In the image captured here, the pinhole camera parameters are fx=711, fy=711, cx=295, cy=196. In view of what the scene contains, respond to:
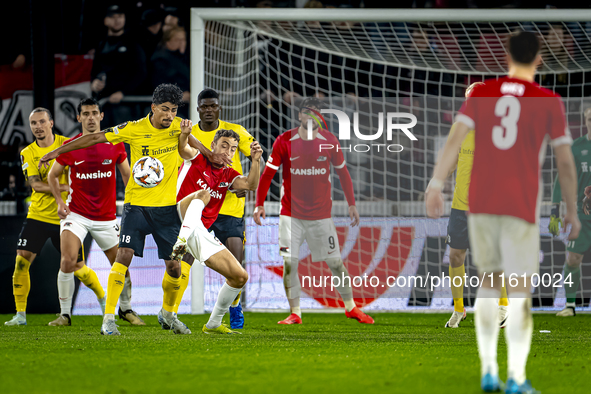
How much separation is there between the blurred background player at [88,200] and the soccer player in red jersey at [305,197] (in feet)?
4.60

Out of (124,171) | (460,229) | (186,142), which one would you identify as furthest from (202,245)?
(460,229)

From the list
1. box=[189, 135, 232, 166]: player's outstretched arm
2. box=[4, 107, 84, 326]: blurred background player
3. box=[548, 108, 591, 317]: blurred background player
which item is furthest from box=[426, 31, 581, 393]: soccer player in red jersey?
box=[548, 108, 591, 317]: blurred background player

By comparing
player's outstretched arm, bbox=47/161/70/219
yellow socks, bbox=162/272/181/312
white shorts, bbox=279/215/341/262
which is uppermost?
player's outstretched arm, bbox=47/161/70/219

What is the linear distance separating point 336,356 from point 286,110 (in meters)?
5.13

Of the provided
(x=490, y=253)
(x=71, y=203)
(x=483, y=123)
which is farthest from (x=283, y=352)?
(x=71, y=203)

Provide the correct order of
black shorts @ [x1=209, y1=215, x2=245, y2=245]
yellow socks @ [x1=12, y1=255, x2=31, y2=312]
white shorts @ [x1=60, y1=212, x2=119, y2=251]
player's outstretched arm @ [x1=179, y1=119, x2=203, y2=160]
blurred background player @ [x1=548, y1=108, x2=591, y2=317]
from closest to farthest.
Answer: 1. player's outstretched arm @ [x1=179, y1=119, x2=203, y2=160]
2. black shorts @ [x1=209, y1=215, x2=245, y2=245]
3. white shorts @ [x1=60, y1=212, x2=119, y2=251]
4. yellow socks @ [x1=12, y1=255, x2=31, y2=312]
5. blurred background player @ [x1=548, y1=108, x2=591, y2=317]

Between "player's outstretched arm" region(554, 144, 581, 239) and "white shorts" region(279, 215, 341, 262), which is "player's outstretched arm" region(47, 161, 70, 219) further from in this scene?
"player's outstretched arm" region(554, 144, 581, 239)

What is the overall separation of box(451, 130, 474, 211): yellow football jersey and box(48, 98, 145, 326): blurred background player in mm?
3018

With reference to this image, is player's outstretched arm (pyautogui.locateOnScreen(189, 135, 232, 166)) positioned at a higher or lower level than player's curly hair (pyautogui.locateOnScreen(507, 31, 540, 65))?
lower

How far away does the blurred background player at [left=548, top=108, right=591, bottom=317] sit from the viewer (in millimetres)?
7637

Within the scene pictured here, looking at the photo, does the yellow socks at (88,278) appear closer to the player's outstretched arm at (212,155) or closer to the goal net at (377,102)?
the goal net at (377,102)

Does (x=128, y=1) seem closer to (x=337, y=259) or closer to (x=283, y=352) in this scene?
(x=337, y=259)

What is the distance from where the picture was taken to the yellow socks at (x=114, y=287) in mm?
5262

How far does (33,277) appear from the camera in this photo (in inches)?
314
